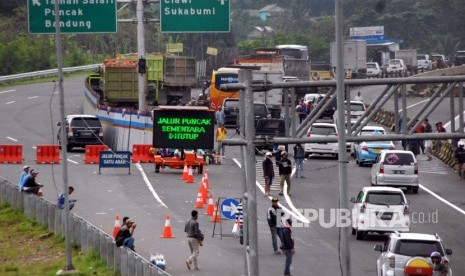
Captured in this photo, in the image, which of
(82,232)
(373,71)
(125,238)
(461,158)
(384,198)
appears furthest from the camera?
(373,71)

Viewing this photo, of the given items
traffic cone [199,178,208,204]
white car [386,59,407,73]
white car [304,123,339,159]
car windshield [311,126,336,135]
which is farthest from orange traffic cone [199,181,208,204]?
white car [386,59,407,73]

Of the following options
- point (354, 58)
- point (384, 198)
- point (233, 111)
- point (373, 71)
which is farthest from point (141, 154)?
Answer: point (373, 71)

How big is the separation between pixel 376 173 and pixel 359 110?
426 inches

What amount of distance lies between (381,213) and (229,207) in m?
4.20

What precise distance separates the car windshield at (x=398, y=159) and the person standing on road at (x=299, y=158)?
10.1ft

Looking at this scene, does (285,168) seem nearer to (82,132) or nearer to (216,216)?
(216,216)

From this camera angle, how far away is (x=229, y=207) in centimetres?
3162

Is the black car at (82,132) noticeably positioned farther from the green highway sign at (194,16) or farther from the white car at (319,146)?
the green highway sign at (194,16)

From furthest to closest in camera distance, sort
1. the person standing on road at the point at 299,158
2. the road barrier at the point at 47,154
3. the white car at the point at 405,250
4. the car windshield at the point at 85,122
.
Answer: the car windshield at the point at 85,122 → the road barrier at the point at 47,154 → the person standing on road at the point at 299,158 → the white car at the point at 405,250

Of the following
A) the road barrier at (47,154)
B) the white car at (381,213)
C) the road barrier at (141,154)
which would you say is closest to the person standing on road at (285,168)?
the white car at (381,213)

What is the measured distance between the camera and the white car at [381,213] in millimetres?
32438

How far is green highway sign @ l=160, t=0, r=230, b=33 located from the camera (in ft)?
144

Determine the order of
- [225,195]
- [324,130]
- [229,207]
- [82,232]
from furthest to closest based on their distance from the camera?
[324,130], [225,195], [229,207], [82,232]

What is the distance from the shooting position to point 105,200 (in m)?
38.6
